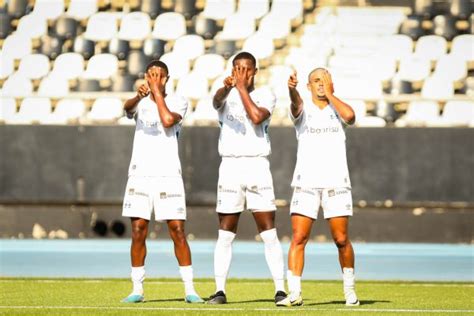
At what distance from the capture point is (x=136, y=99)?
9453mm

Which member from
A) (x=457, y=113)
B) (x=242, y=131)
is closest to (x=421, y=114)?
→ (x=457, y=113)

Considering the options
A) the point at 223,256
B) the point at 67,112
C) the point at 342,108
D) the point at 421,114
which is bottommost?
the point at 223,256

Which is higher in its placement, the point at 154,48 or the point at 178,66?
the point at 154,48

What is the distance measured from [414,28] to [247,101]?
12.3 meters

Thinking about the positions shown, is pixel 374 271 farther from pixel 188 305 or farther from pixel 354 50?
pixel 354 50

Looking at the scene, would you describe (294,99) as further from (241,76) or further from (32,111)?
(32,111)

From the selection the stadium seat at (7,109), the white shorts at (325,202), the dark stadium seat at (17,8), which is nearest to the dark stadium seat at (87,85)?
the stadium seat at (7,109)

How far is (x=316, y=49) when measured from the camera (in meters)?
20.9

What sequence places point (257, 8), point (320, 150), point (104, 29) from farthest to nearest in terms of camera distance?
point (104, 29) < point (257, 8) < point (320, 150)

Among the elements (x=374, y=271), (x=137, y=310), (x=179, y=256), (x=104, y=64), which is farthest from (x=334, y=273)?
(x=104, y=64)

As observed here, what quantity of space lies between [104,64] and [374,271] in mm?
8662

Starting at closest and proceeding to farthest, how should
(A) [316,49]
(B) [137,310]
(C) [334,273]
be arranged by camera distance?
(B) [137,310] < (C) [334,273] < (A) [316,49]

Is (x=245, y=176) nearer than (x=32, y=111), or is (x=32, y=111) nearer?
(x=245, y=176)

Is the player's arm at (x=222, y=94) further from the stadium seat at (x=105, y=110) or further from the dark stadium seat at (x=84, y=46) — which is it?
the dark stadium seat at (x=84, y=46)
